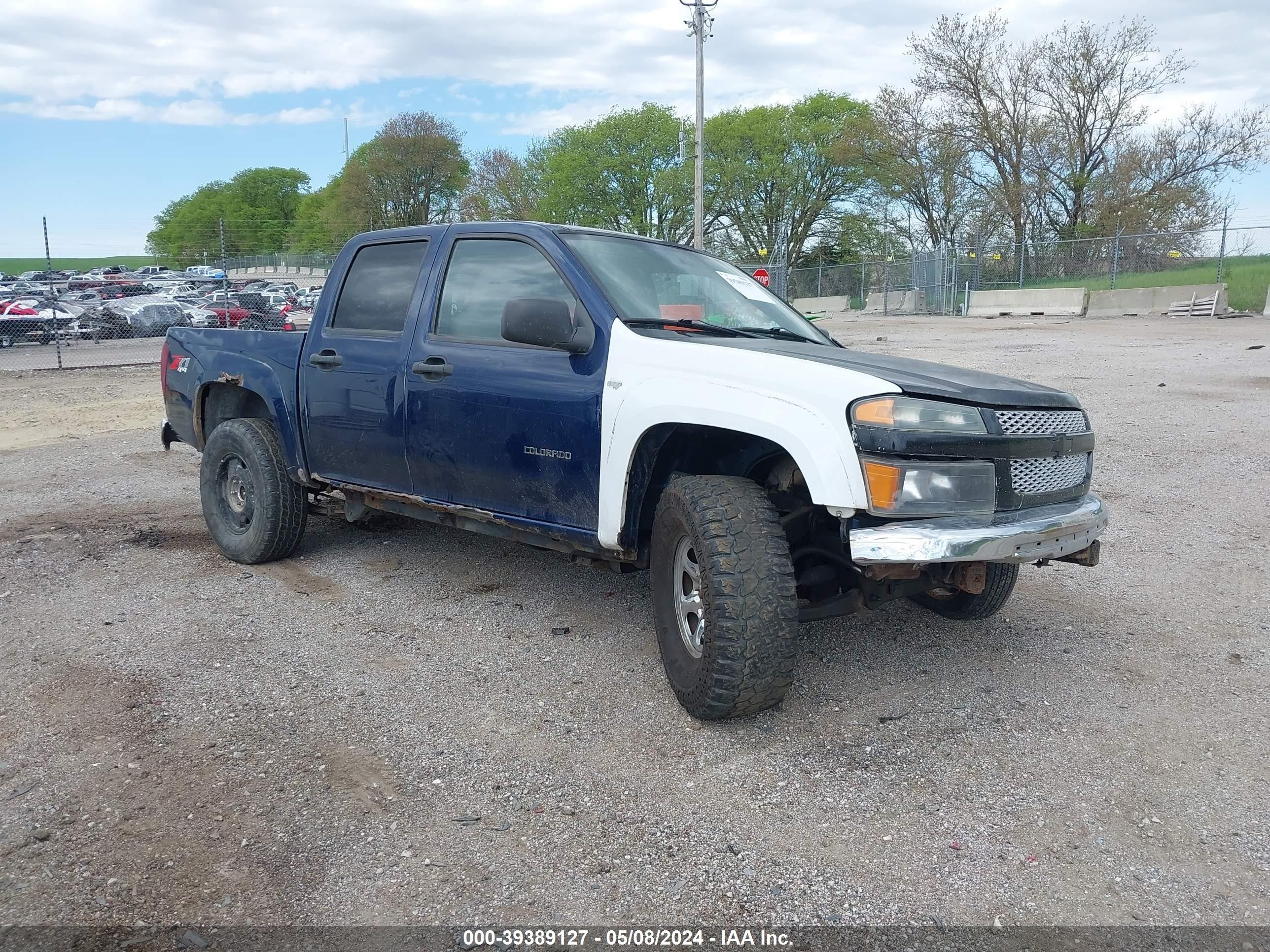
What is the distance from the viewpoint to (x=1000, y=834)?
292 cm

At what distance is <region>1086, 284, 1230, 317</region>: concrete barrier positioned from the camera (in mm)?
26016

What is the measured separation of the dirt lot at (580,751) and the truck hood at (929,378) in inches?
46.6

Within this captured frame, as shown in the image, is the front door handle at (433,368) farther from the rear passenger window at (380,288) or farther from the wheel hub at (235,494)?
the wheel hub at (235,494)

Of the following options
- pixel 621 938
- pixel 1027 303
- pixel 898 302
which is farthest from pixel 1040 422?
pixel 898 302

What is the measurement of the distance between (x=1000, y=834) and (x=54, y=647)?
13.0 ft

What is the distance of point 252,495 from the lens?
18.2ft

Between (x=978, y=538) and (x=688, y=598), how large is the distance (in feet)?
3.57

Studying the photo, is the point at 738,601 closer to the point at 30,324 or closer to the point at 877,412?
A: the point at 877,412

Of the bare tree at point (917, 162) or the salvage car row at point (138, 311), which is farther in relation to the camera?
the bare tree at point (917, 162)

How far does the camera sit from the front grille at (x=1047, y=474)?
3484 millimetres

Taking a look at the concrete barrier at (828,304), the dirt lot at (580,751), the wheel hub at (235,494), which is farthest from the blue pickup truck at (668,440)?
the concrete barrier at (828,304)

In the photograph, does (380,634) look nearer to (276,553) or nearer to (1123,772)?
(276,553)

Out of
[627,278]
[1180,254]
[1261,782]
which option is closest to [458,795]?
[627,278]

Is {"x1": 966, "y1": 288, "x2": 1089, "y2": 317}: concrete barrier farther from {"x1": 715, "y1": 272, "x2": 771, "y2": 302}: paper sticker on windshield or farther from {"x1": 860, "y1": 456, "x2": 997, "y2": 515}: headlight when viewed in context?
{"x1": 860, "y1": 456, "x2": 997, "y2": 515}: headlight
